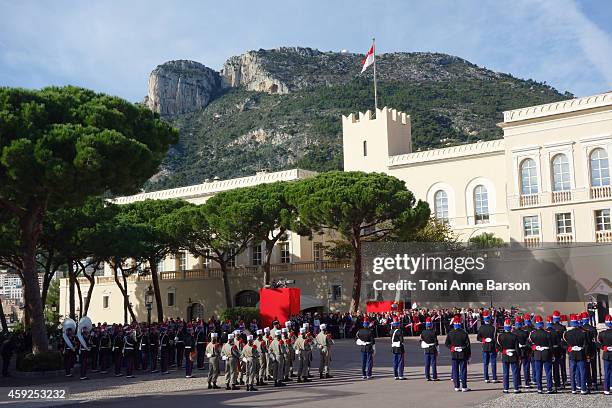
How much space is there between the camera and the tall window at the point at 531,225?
132ft

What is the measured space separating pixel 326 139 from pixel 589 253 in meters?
65.2

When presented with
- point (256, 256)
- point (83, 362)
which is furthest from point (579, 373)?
point (256, 256)

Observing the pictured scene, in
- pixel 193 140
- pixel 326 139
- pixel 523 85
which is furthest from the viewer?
pixel 193 140

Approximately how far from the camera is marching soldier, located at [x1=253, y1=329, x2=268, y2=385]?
18.4 metres

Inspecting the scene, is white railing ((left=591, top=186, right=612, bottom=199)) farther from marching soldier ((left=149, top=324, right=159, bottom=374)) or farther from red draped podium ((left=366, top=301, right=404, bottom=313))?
marching soldier ((left=149, top=324, right=159, bottom=374))

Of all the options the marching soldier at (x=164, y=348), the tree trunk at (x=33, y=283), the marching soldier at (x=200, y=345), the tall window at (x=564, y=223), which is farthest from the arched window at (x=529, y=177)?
the tree trunk at (x=33, y=283)

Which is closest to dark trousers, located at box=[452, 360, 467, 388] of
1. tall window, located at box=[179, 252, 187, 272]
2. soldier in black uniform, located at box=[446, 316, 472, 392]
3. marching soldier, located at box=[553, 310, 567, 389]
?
soldier in black uniform, located at box=[446, 316, 472, 392]

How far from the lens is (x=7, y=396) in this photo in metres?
17.6

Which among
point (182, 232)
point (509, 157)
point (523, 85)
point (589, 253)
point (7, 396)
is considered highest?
point (523, 85)

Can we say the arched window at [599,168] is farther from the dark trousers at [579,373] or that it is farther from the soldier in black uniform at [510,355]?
the soldier in black uniform at [510,355]

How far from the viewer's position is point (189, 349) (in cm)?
2133

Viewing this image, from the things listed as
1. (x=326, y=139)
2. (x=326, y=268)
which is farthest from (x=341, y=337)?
(x=326, y=139)

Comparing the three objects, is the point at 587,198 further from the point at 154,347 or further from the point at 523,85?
the point at 523,85

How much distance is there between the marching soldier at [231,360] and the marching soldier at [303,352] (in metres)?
1.89
